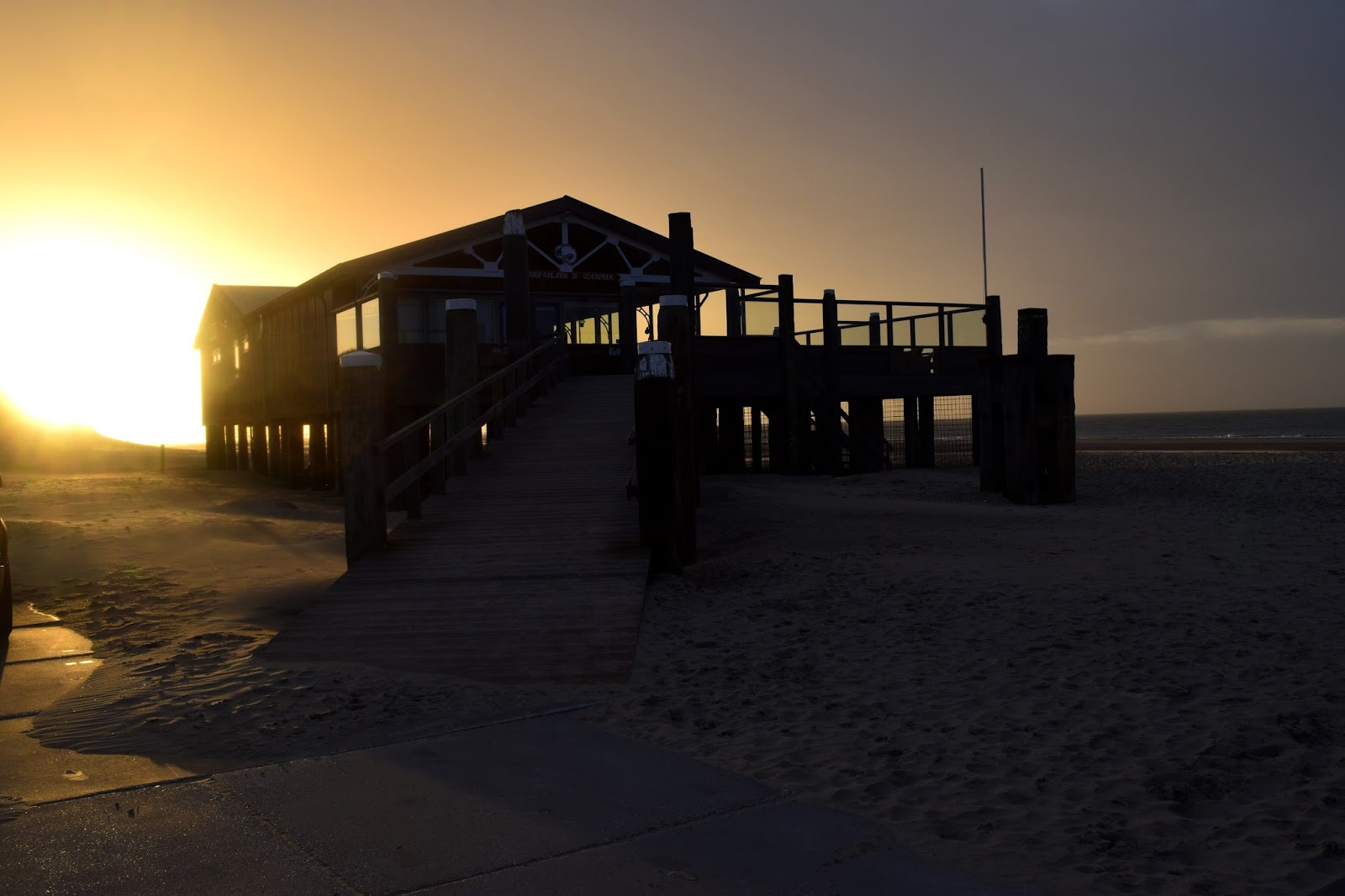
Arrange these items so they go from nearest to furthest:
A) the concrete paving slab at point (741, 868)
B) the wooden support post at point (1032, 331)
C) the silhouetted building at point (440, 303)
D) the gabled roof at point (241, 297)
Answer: the concrete paving slab at point (741, 868) → the wooden support post at point (1032, 331) → the silhouetted building at point (440, 303) → the gabled roof at point (241, 297)

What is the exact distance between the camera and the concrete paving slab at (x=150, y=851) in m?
3.69

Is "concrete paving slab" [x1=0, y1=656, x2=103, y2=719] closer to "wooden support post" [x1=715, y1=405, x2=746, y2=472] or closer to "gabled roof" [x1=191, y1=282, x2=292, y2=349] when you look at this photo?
"wooden support post" [x1=715, y1=405, x2=746, y2=472]

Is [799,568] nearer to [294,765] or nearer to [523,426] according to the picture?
[523,426]

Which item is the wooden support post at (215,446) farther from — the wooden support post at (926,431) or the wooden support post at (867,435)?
the wooden support post at (926,431)

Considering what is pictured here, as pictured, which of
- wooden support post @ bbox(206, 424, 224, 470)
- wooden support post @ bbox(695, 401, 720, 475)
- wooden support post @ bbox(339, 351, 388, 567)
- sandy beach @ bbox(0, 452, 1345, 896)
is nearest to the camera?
sandy beach @ bbox(0, 452, 1345, 896)

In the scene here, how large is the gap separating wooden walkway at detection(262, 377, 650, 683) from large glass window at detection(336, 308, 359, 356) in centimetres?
826

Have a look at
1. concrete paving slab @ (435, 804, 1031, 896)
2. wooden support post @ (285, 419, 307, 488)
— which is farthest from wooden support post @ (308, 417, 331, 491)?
concrete paving slab @ (435, 804, 1031, 896)

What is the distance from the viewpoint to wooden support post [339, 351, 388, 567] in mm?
9695

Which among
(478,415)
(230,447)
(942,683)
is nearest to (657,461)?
(942,683)

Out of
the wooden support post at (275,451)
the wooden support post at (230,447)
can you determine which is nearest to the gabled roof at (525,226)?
the wooden support post at (275,451)

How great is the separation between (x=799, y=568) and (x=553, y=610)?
3.42 m

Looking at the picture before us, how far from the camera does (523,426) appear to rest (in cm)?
1456

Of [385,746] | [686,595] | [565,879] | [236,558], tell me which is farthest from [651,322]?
[565,879]

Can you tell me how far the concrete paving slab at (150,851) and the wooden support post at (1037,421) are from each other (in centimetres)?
1324
